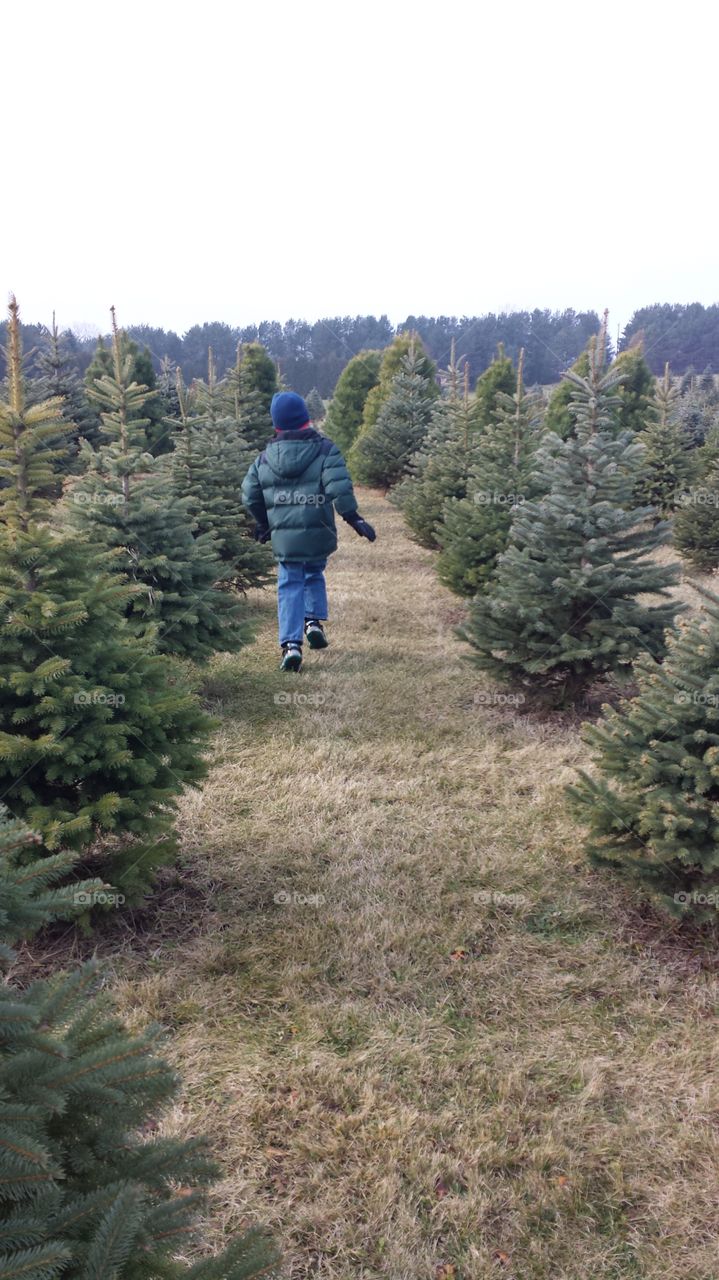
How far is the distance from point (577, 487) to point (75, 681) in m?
4.90

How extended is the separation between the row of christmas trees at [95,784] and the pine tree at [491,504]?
2.48 meters

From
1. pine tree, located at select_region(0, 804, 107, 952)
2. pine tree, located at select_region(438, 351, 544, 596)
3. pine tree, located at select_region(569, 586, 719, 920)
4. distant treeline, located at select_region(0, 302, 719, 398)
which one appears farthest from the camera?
distant treeline, located at select_region(0, 302, 719, 398)

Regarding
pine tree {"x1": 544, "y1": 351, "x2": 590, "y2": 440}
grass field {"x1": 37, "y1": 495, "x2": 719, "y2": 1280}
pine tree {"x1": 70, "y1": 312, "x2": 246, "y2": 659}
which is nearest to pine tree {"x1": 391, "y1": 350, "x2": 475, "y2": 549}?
pine tree {"x1": 70, "y1": 312, "x2": 246, "y2": 659}

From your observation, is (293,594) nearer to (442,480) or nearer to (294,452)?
(294,452)

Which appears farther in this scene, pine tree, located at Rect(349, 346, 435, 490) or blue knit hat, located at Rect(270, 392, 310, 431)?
pine tree, located at Rect(349, 346, 435, 490)

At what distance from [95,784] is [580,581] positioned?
4.35 metres

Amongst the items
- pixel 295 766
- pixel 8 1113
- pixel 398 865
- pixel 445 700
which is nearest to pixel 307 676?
pixel 445 700

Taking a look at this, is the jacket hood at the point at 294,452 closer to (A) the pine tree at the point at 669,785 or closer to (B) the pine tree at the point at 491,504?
(B) the pine tree at the point at 491,504

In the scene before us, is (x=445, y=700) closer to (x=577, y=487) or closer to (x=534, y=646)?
(x=534, y=646)

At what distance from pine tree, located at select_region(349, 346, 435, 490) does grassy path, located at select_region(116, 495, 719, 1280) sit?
14676 millimetres

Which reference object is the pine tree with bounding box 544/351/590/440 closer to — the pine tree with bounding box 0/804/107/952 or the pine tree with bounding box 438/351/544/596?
the pine tree with bounding box 438/351/544/596

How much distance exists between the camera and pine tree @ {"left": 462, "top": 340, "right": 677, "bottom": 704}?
6.96m

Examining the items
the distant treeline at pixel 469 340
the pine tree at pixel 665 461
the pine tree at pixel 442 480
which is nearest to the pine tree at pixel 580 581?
the pine tree at pixel 442 480

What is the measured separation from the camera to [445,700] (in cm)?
764
